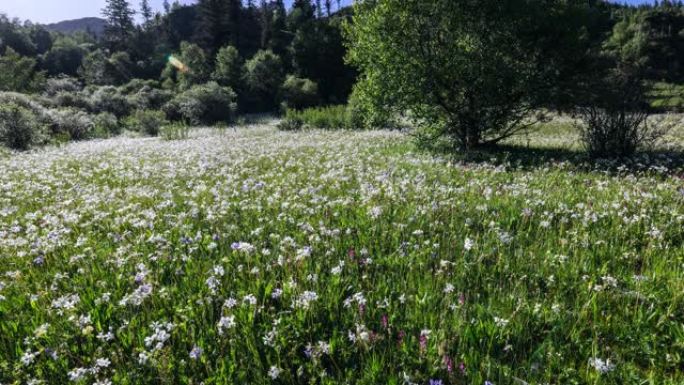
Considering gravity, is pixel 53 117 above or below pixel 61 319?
above

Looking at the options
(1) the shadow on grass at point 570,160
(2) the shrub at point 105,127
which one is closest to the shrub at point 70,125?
(2) the shrub at point 105,127

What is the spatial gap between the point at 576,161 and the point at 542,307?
941 centimetres

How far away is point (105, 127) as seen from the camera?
36.5 m

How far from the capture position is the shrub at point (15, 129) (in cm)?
2359

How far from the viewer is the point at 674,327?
128 inches

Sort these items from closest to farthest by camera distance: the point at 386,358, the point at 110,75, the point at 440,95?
the point at 386,358
the point at 440,95
the point at 110,75

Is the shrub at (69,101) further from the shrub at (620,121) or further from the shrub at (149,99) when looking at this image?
the shrub at (620,121)

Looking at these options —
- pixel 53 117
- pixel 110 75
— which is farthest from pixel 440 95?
pixel 110 75

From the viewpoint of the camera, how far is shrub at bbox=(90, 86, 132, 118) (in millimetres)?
49500

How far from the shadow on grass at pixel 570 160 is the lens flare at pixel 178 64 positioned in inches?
2888

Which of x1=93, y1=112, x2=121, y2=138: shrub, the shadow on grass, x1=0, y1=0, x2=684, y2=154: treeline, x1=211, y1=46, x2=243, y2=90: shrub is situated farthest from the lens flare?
the shadow on grass

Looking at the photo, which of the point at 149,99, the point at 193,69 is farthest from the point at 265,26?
the point at 149,99

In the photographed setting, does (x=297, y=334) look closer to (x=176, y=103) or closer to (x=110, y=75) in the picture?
(x=176, y=103)

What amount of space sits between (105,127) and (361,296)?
40604 millimetres
